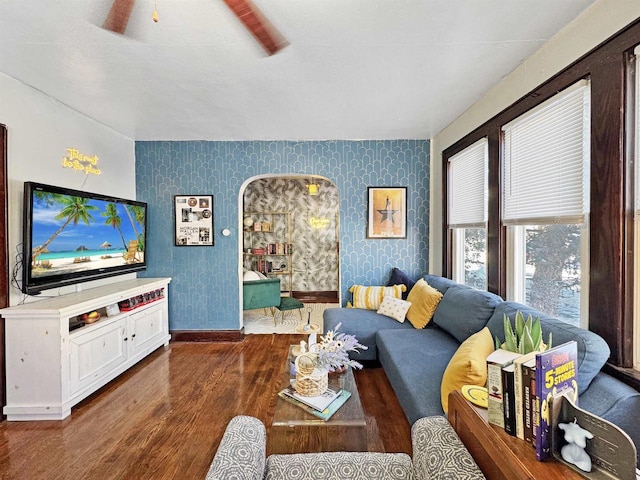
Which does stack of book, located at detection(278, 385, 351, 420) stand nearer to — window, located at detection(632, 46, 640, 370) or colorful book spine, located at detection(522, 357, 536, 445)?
colorful book spine, located at detection(522, 357, 536, 445)

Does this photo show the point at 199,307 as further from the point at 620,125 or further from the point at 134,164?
the point at 620,125

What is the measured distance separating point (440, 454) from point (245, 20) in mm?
2085

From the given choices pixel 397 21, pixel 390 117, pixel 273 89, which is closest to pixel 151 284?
pixel 273 89

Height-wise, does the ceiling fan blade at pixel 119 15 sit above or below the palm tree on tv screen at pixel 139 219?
above

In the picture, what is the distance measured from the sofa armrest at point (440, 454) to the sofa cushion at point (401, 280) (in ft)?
8.78

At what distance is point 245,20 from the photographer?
1.58 meters

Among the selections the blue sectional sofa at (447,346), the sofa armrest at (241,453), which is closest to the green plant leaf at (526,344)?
the blue sectional sofa at (447,346)

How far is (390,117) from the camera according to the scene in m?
3.35

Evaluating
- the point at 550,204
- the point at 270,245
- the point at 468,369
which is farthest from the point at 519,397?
the point at 270,245

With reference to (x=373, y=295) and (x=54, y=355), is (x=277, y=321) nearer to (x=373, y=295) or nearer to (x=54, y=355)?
(x=373, y=295)

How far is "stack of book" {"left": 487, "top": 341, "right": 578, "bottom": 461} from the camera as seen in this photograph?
92cm

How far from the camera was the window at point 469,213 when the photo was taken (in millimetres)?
3078

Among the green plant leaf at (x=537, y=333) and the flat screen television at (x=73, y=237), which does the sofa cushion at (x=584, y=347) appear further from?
the flat screen television at (x=73, y=237)

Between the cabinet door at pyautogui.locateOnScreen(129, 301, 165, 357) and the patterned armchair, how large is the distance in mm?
2515
